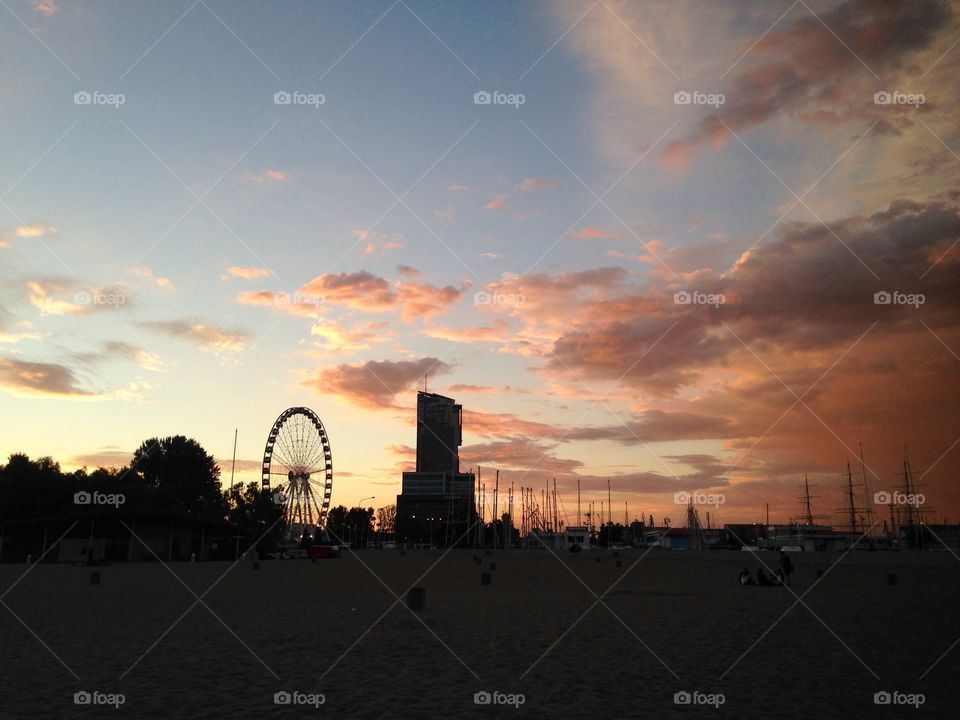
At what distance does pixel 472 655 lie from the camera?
15.5 meters

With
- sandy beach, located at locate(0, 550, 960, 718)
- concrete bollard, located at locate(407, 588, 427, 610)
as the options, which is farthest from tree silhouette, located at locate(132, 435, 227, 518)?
concrete bollard, located at locate(407, 588, 427, 610)

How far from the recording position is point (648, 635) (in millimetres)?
18656

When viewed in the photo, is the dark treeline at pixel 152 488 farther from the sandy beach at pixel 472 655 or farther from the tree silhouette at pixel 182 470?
the sandy beach at pixel 472 655

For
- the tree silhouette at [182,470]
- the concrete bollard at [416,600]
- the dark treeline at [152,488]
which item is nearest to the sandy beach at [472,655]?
the concrete bollard at [416,600]

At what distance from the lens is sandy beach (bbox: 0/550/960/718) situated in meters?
11.3

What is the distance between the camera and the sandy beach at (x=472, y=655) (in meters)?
11.3

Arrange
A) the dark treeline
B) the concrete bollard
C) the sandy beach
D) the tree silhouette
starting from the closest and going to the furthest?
1. the sandy beach
2. the concrete bollard
3. the dark treeline
4. the tree silhouette

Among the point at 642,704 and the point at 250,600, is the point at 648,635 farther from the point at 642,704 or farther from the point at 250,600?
the point at 250,600

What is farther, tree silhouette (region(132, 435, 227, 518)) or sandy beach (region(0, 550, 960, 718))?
tree silhouette (region(132, 435, 227, 518))

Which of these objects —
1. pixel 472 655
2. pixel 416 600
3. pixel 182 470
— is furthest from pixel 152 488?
pixel 472 655

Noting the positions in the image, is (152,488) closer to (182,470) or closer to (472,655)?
(182,470)

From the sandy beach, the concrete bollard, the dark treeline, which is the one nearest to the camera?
the sandy beach

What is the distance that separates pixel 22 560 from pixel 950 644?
71.6m

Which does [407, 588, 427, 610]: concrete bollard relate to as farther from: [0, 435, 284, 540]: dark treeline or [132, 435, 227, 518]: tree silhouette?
[132, 435, 227, 518]: tree silhouette
